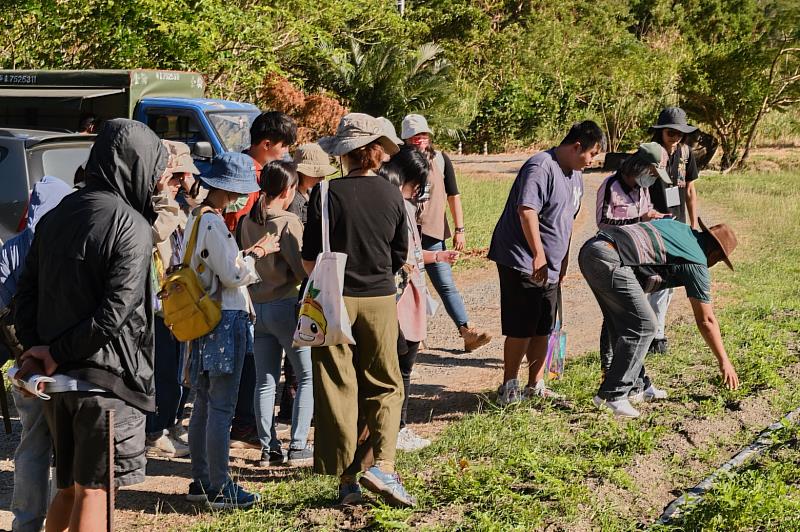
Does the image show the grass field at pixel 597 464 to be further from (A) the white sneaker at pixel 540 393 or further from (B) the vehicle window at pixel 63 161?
(B) the vehicle window at pixel 63 161

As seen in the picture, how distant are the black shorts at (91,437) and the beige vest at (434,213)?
385 centimetres

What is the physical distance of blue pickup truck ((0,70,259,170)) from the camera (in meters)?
13.1

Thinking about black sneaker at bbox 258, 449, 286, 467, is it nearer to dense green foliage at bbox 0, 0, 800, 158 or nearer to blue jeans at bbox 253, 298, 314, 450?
blue jeans at bbox 253, 298, 314, 450

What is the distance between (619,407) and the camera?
629cm

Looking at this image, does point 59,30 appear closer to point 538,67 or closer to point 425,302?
point 425,302

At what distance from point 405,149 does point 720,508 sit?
244 centimetres

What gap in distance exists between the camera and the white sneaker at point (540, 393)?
22.0ft

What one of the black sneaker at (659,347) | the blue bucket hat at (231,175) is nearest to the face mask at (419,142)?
the blue bucket hat at (231,175)

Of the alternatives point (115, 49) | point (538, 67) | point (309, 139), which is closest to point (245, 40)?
point (115, 49)

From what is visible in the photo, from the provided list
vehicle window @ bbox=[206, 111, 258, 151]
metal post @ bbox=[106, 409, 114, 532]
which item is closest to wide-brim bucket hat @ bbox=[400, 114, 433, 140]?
metal post @ bbox=[106, 409, 114, 532]

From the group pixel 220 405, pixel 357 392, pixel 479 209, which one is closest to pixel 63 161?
pixel 220 405

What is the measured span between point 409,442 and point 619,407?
1363mm

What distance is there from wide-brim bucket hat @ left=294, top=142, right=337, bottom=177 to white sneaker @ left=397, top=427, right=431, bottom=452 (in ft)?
5.23

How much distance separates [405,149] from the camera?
555 cm
